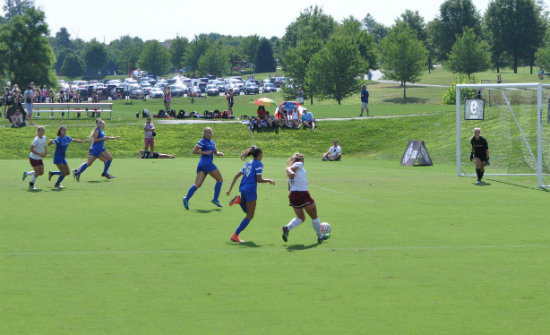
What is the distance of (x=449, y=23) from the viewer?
4774 inches

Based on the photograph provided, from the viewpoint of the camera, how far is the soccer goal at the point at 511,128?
2506cm

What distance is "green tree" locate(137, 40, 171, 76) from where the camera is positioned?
139375 mm

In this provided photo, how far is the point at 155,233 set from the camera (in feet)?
49.3

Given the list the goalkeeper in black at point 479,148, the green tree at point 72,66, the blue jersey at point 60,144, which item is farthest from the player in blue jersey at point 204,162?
the green tree at point 72,66

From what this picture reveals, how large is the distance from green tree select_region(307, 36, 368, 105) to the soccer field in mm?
60033

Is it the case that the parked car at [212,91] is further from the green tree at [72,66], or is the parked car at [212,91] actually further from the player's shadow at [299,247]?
the player's shadow at [299,247]

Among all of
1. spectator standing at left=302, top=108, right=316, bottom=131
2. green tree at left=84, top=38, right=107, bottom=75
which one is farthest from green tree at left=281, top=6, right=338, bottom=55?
spectator standing at left=302, top=108, right=316, bottom=131

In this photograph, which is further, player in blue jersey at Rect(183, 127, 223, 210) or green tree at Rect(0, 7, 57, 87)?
green tree at Rect(0, 7, 57, 87)

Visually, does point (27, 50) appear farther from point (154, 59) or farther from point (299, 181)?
point (299, 181)

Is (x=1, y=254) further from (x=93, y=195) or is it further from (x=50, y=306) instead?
(x=93, y=195)

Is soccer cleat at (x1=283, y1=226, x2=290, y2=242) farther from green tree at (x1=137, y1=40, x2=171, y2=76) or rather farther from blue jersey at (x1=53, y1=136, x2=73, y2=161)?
green tree at (x1=137, y1=40, x2=171, y2=76)

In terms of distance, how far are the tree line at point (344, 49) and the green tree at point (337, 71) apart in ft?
0.33

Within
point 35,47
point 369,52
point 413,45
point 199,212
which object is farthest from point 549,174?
point 369,52

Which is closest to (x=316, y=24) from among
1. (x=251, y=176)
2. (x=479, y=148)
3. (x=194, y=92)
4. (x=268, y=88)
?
(x=268, y=88)
